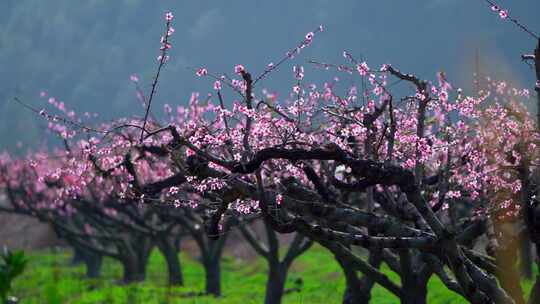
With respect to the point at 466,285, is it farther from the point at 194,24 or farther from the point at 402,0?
the point at 194,24

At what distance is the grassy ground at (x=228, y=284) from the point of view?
22391 millimetres

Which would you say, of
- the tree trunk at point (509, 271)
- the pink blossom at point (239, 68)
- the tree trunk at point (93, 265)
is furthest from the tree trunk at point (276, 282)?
the tree trunk at point (93, 265)

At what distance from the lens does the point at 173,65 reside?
614 feet

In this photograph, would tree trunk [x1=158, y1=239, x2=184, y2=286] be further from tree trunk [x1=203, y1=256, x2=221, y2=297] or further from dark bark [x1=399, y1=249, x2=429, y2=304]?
dark bark [x1=399, y1=249, x2=429, y2=304]

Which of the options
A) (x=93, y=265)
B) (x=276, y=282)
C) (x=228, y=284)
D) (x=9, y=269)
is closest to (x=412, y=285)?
(x=276, y=282)

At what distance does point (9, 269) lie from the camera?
336cm

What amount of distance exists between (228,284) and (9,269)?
34.7m

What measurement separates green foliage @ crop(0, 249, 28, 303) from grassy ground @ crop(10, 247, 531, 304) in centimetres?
906

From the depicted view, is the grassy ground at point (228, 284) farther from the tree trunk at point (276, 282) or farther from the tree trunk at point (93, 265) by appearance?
the tree trunk at point (276, 282)

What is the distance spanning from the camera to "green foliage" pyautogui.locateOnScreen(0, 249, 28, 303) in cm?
328

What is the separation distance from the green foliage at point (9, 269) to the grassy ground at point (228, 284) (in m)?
9.06

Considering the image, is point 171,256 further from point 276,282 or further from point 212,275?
point 276,282

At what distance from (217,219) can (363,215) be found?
83.7 inches

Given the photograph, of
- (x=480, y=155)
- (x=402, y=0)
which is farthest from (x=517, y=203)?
(x=402, y=0)
